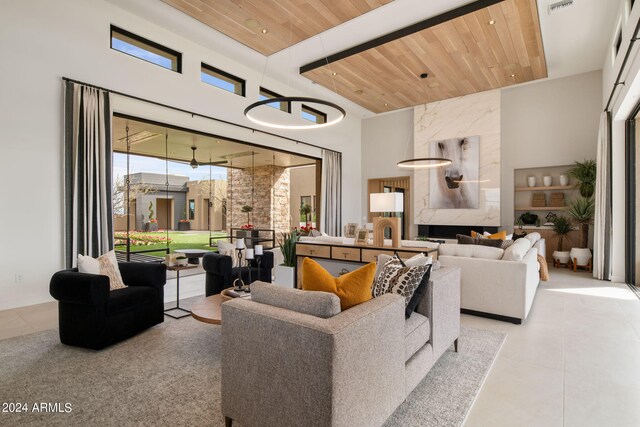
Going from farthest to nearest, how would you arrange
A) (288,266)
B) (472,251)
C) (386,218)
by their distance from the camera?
(288,266) → (386,218) → (472,251)

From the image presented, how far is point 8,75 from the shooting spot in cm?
384

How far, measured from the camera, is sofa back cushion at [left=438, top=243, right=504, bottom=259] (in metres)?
3.85

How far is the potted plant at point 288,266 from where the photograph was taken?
4605 mm

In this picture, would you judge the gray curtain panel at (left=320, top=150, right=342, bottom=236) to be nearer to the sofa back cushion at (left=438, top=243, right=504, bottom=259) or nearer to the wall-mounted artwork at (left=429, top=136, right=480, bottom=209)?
the wall-mounted artwork at (left=429, top=136, right=480, bottom=209)

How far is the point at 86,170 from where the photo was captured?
435 centimetres

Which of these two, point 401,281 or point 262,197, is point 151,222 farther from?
Result: point 401,281

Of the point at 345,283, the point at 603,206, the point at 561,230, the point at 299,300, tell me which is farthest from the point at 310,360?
the point at 561,230

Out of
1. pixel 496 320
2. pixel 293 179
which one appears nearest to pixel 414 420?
pixel 496 320

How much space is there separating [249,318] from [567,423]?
1.93m

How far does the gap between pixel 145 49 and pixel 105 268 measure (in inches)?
145

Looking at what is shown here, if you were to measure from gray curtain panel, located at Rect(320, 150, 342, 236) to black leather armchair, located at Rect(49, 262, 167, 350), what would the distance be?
5809mm

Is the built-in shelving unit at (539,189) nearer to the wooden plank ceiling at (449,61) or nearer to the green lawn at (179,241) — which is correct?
the wooden plank ceiling at (449,61)

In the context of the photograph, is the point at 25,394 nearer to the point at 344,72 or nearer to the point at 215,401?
the point at 215,401

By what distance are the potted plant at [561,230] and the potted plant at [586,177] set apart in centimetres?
63
